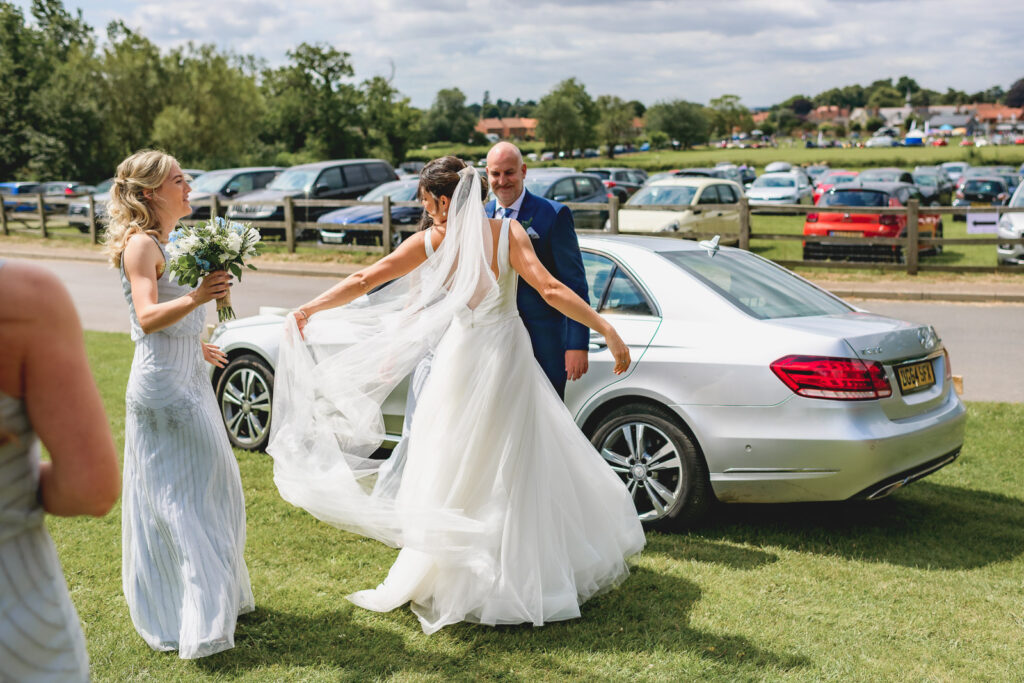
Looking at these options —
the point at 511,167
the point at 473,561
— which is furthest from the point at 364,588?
the point at 511,167

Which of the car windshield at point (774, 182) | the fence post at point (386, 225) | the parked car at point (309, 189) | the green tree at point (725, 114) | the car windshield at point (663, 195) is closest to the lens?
the fence post at point (386, 225)

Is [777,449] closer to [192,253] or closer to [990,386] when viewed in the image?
[192,253]

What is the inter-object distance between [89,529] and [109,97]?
49.2 metres

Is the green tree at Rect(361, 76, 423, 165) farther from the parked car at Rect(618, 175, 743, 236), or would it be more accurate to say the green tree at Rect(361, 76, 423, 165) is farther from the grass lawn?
the grass lawn

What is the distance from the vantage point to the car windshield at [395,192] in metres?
24.2

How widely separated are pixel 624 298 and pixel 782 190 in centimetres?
3495

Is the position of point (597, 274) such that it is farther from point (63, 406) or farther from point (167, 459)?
point (63, 406)

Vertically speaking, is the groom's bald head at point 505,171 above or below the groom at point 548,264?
above

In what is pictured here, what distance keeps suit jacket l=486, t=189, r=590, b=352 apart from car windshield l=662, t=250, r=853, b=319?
1185 millimetres

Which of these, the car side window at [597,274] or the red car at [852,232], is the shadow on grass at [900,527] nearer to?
the car side window at [597,274]

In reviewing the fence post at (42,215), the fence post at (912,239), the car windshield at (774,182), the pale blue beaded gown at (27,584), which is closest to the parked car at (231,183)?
the fence post at (42,215)

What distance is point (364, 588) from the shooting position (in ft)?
16.4

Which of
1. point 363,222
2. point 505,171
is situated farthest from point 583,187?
point 505,171

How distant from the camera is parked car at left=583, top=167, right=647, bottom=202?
127 feet
